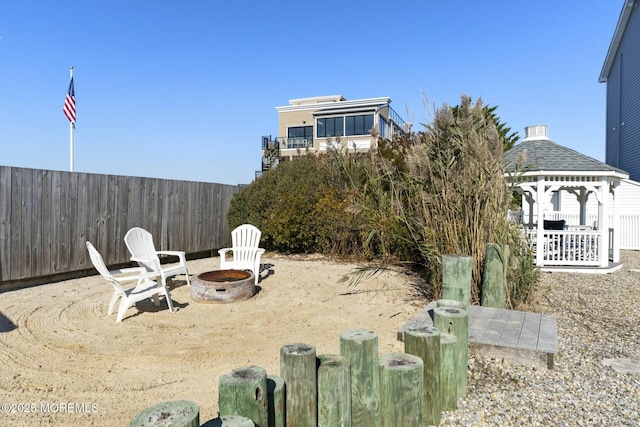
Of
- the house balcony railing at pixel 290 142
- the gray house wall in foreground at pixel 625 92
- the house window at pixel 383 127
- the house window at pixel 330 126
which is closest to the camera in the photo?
the gray house wall in foreground at pixel 625 92

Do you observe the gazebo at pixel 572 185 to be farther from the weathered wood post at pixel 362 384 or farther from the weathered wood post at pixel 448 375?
the weathered wood post at pixel 362 384

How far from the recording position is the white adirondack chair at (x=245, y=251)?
20.4ft

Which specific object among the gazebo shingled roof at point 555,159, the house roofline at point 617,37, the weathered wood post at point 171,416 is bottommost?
the weathered wood post at point 171,416

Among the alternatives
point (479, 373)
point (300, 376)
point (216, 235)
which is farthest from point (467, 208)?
point (216, 235)

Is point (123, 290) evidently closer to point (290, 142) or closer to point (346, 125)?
point (346, 125)

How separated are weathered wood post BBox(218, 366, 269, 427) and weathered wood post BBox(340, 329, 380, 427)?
1.81 feet

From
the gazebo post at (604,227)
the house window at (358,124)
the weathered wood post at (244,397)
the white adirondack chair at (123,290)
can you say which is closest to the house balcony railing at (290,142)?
the house window at (358,124)

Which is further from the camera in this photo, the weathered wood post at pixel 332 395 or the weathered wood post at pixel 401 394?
the weathered wood post at pixel 401 394

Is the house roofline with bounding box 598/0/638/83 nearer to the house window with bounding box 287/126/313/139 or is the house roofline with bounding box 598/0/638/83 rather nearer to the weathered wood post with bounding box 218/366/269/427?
the house window with bounding box 287/126/313/139

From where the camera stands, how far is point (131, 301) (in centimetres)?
440

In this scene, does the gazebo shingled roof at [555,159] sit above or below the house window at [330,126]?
below

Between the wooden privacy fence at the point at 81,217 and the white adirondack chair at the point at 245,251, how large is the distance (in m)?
2.49

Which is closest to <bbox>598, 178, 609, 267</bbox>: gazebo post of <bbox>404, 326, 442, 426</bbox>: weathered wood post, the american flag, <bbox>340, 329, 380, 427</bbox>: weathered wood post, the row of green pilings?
the row of green pilings

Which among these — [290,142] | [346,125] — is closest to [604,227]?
[346,125]
